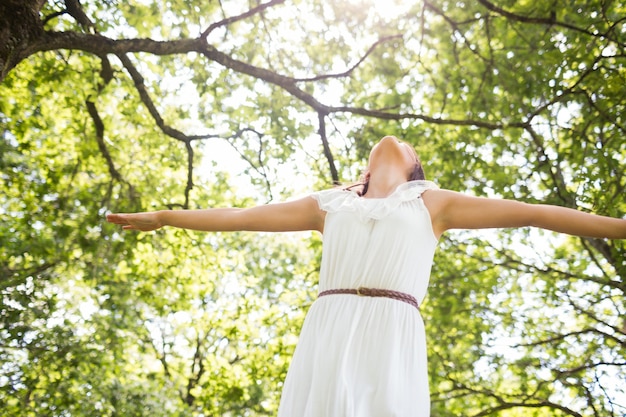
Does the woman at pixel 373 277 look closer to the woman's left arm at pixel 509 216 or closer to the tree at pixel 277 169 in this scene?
the woman's left arm at pixel 509 216

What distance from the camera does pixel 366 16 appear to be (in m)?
8.15

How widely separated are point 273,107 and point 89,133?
111 inches

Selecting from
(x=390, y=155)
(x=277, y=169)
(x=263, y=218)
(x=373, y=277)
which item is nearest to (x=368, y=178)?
(x=390, y=155)

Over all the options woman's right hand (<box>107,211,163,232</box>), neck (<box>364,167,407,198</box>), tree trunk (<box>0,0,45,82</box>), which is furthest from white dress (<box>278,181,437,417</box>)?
tree trunk (<box>0,0,45,82</box>)

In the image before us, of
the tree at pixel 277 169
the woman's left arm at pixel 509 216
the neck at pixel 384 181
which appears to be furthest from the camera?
the tree at pixel 277 169

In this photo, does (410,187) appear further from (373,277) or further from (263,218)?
(263,218)

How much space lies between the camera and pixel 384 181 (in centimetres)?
307

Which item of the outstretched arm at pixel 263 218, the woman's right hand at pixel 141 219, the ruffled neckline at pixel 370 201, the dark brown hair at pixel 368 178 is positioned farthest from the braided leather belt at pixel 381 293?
the woman's right hand at pixel 141 219

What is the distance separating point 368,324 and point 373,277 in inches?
7.3

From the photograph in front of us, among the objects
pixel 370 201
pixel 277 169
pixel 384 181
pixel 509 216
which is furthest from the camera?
pixel 277 169

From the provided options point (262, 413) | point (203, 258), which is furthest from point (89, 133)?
point (262, 413)

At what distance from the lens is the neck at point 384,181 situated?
119 inches

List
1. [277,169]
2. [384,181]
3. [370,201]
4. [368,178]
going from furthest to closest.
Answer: [277,169] < [368,178] < [384,181] < [370,201]

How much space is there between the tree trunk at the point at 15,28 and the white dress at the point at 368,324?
228 cm
